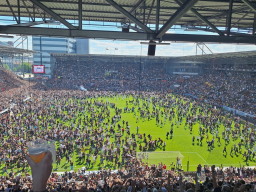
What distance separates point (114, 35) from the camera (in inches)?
229

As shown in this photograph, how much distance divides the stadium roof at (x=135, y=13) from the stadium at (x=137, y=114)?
0.09ft

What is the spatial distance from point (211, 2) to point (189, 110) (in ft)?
72.9

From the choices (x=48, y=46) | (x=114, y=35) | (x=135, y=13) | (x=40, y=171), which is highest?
(x=48, y=46)

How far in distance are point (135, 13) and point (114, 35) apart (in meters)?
1.86

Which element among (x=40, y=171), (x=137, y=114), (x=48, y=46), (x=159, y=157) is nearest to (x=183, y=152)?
(x=159, y=157)

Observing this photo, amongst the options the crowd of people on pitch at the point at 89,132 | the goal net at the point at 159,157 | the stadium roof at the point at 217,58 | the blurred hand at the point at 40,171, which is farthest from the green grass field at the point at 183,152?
the stadium roof at the point at 217,58

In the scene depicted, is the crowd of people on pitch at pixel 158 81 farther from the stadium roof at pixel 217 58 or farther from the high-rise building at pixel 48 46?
the high-rise building at pixel 48 46

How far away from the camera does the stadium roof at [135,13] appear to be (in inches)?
209

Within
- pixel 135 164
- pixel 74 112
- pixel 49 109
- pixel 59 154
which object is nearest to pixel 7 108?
pixel 49 109

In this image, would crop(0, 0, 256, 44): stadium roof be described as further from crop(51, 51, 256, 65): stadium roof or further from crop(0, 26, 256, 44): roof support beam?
crop(51, 51, 256, 65): stadium roof

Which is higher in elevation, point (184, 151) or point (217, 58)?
point (217, 58)

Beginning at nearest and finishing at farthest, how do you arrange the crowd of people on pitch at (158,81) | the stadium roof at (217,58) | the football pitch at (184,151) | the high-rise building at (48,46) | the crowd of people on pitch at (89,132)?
the crowd of people on pitch at (89,132) → the football pitch at (184,151) → the stadium roof at (217,58) → the crowd of people on pitch at (158,81) → the high-rise building at (48,46)

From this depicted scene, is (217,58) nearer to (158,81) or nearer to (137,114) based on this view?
(158,81)

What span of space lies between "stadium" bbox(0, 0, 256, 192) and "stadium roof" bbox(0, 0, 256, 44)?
0.09ft
